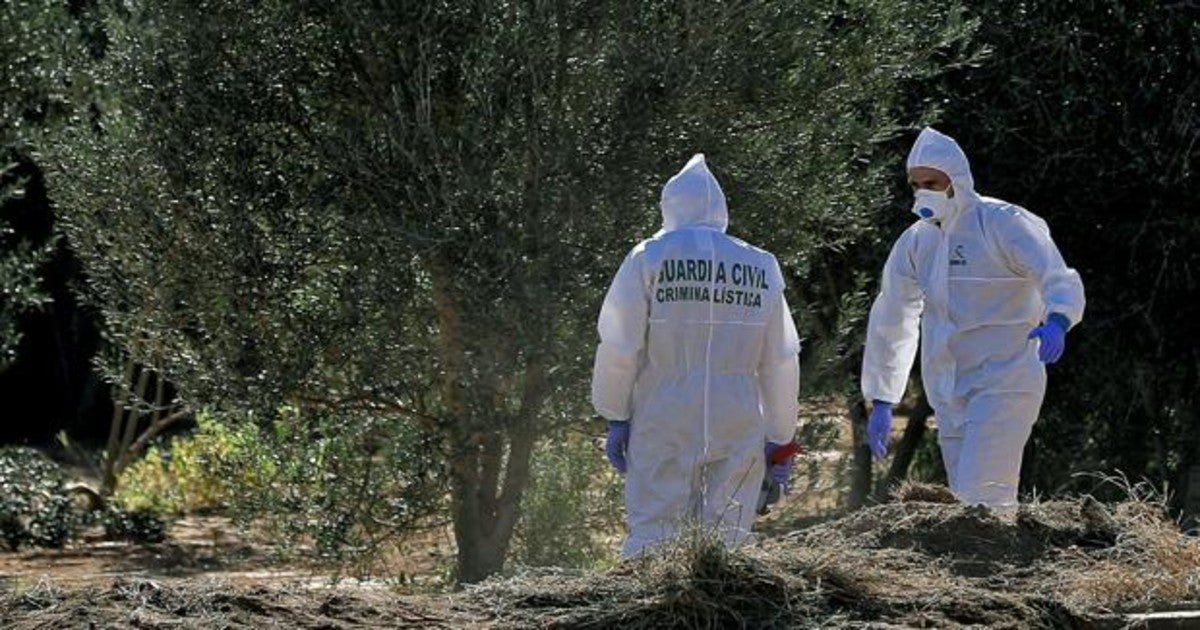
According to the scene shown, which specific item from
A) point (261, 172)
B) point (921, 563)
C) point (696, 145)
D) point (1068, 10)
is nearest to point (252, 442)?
point (261, 172)

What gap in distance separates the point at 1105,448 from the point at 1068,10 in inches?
112

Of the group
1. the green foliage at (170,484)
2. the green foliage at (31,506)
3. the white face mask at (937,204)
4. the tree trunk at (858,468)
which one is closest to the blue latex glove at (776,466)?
the white face mask at (937,204)

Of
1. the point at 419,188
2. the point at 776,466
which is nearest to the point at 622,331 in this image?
the point at 776,466

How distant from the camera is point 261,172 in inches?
373

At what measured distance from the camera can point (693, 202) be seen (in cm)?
770

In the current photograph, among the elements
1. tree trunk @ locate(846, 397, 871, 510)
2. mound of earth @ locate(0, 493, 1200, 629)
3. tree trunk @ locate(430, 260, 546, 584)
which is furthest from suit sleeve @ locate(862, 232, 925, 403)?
tree trunk @ locate(846, 397, 871, 510)

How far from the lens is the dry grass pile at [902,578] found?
19.1ft

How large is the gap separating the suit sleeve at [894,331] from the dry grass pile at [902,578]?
152 cm

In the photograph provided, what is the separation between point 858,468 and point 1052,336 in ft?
18.0

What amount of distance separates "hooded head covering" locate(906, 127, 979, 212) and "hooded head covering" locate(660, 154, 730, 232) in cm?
132

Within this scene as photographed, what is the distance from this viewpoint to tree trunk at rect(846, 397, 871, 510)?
13492mm

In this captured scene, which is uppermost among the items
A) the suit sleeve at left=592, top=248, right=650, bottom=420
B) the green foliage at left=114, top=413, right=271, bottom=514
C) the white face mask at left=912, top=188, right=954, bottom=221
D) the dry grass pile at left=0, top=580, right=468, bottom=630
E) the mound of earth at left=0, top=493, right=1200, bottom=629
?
the white face mask at left=912, top=188, right=954, bottom=221

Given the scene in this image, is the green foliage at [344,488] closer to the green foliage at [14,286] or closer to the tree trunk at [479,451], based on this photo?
the tree trunk at [479,451]

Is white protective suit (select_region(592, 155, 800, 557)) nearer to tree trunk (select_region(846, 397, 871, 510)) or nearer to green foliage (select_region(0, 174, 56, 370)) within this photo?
tree trunk (select_region(846, 397, 871, 510))
